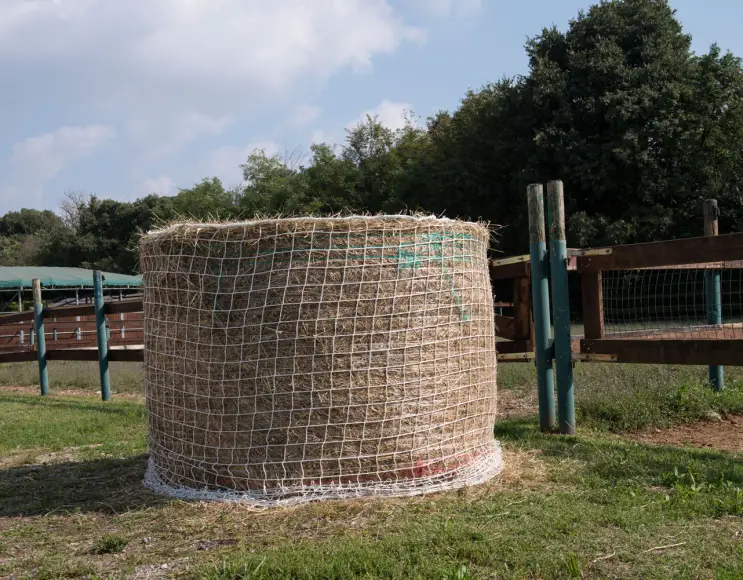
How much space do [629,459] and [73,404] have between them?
25.2 feet

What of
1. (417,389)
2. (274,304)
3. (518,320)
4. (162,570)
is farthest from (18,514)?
(518,320)

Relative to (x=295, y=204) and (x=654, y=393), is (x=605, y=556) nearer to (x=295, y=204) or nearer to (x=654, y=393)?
(x=654, y=393)

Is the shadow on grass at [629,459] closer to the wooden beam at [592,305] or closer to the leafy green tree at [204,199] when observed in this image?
the wooden beam at [592,305]

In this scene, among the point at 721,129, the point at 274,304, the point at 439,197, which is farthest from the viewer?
the point at 439,197

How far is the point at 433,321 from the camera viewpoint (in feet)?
15.4

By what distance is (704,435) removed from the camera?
6.37 metres

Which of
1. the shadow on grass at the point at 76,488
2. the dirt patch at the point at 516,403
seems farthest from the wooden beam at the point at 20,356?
the dirt patch at the point at 516,403

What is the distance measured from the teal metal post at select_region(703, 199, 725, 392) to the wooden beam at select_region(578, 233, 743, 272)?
1990 mm

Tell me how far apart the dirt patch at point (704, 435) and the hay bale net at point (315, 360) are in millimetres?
2182

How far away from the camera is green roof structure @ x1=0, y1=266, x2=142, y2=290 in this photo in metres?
33.9

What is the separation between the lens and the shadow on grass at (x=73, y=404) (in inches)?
356

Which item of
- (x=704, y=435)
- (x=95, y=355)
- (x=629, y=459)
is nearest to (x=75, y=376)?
(x=95, y=355)

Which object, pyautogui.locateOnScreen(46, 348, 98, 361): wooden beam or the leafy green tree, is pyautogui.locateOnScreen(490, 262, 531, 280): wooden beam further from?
the leafy green tree

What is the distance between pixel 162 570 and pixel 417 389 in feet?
6.13
